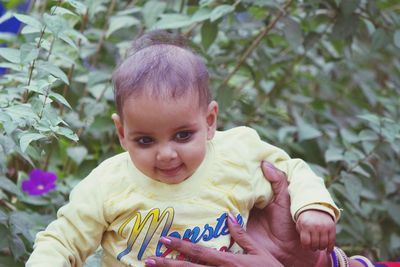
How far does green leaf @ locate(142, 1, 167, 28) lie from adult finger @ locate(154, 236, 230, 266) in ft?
4.36

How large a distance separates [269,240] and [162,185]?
39cm

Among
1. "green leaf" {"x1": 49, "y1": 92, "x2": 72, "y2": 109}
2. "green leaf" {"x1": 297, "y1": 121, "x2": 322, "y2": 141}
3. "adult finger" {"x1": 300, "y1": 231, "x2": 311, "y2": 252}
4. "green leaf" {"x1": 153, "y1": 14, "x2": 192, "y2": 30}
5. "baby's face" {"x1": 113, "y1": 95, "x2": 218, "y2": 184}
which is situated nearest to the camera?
"baby's face" {"x1": 113, "y1": 95, "x2": 218, "y2": 184}

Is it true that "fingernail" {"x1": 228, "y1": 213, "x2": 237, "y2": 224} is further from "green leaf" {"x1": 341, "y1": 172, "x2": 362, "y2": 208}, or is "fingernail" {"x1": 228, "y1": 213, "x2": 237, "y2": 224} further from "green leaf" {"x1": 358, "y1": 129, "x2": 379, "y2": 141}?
"green leaf" {"x1": 358, "y1": 129, "x2": 379, "y2": 141}

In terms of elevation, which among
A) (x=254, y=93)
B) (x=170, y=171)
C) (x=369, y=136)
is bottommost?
(x=254, y=93)

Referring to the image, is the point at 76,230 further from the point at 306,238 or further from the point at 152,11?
the point at 152,11

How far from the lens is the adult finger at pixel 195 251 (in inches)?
74.0

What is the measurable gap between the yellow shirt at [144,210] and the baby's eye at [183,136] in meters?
0.14

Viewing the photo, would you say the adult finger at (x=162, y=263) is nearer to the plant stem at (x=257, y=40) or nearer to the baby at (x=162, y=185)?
the baby at (x=162, y=185)

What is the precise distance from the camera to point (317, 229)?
188 cm

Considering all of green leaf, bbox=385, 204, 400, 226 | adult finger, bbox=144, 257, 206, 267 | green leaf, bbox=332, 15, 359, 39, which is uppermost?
adult finger, bbox=144, 257, 206, 267

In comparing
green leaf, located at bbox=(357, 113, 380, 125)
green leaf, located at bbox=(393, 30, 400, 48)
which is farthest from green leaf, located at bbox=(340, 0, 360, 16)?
green leaf, located at bbox=(357, 113, 380, 125)

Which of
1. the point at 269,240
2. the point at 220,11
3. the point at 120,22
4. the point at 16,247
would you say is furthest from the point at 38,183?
the point at 269,240

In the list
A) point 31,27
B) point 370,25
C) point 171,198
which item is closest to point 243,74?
point 370,25

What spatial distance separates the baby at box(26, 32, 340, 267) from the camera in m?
1.81
